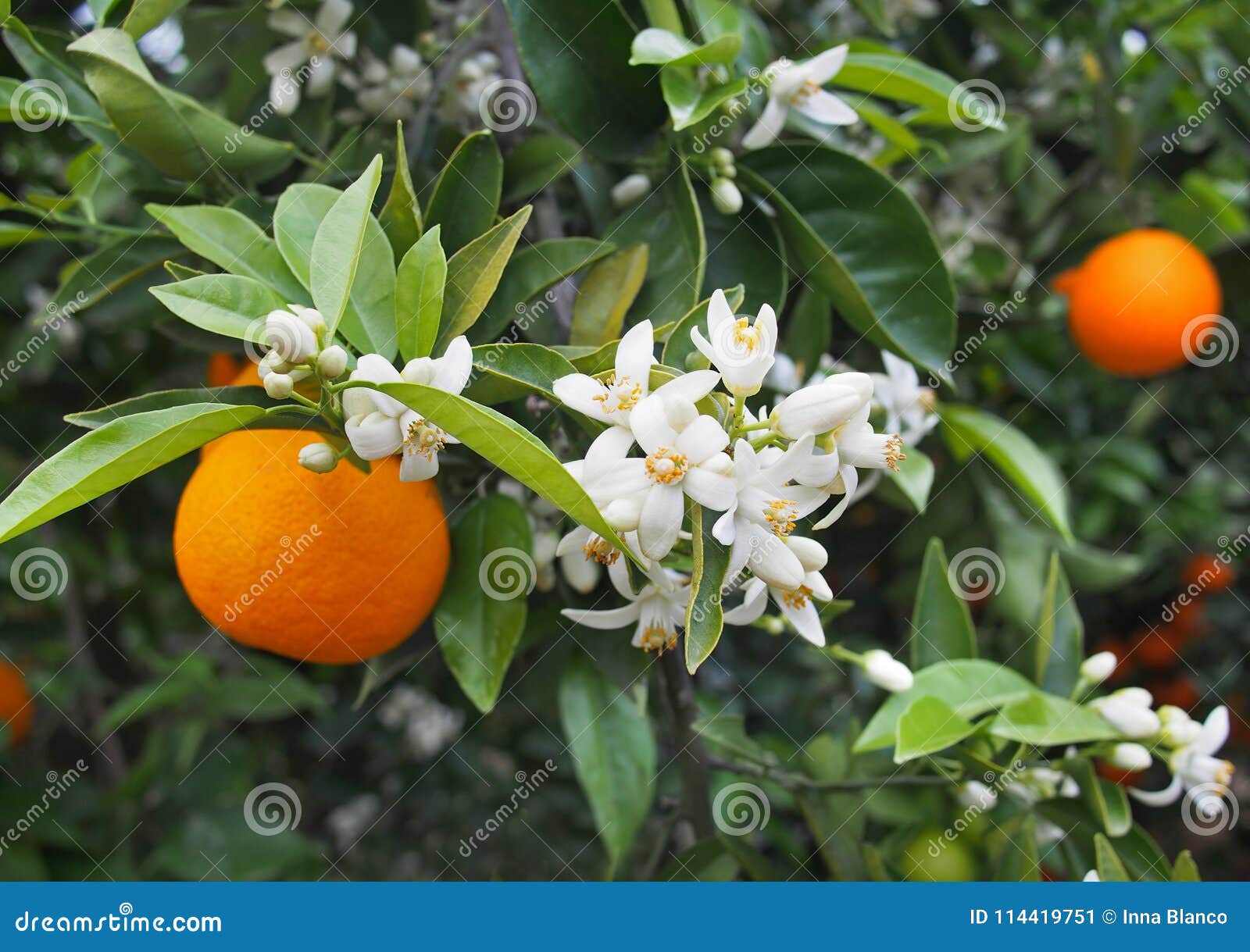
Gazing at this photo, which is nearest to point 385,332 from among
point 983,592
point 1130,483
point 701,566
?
point 701,566

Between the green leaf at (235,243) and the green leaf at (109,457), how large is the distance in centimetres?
17

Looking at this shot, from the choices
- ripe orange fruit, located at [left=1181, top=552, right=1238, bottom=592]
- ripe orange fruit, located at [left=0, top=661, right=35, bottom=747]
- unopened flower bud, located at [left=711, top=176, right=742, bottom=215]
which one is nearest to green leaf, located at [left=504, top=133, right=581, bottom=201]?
unopened flower bud, located at [left=711, top=176, right=742, bottom=215]

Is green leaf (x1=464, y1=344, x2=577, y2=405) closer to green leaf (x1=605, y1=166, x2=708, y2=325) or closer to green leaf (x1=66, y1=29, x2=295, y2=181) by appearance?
green leaf (x1=605, y1=166, x2=708, y2=325)

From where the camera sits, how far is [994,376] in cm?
160

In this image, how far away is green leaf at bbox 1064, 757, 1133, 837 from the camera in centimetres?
87

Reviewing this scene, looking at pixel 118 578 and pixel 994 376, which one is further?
pixel 118 578

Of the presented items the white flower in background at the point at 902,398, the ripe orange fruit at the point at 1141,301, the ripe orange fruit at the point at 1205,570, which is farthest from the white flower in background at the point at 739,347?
the ripe orange fruit at the point at 1205,570

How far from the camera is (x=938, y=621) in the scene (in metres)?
1.02

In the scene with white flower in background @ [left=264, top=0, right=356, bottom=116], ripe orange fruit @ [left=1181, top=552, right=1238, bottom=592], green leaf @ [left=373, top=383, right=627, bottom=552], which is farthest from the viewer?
ripe orange fruit @ [left=1181, top=552, right=1238, bottom=592]

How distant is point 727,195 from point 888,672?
1.47ft

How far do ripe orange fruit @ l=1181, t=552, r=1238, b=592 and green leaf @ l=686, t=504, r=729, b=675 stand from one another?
151cm

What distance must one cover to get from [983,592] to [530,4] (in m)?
1.09

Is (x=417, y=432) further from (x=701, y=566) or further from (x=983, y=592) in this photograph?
(x=983, y=592)

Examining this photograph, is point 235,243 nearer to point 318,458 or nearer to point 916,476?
point 318,458
